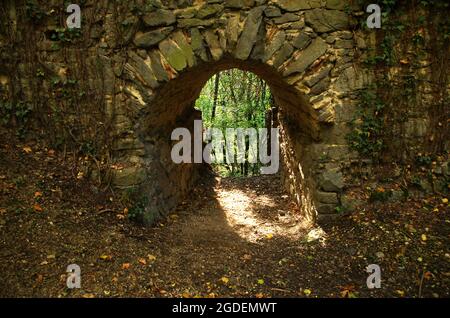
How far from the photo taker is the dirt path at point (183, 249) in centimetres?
336

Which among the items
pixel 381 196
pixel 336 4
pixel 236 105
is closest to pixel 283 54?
pixel 336 4

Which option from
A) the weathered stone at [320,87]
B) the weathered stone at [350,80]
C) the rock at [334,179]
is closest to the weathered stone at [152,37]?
the weathered stone at [320,87]

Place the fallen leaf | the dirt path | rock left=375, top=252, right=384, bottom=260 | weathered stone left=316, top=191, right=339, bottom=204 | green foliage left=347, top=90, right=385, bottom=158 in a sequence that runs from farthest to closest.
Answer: weathered stone left=316, top=191, right=339, bottom=204 < green foliage left=347, top=90, right=385, bottom=158 < rock left=375, top=252, right=384, bottom=260 < the fallen leaf < the dirt path

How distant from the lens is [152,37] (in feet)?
14.3

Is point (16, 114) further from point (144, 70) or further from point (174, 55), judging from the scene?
point (174, 55)

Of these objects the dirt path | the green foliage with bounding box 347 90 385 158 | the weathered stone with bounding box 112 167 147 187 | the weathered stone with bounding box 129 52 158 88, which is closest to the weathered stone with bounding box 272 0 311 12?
the green foliage with bounding box 347 90 385 158

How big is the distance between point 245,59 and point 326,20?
105 cm

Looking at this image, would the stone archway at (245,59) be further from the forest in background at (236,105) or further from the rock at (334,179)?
the forest in background at (236,105)

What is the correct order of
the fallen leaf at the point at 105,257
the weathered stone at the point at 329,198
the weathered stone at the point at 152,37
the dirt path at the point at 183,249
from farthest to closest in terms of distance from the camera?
the weathered stone at the point at 329,198 → the weathered stone at the point at 152,37 → the fallen leaf at the point at 105,257 → the dirt path at the point at 183,249

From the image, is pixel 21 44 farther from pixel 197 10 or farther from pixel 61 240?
pixel 61 240

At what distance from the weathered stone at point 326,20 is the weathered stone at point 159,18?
1.61 m

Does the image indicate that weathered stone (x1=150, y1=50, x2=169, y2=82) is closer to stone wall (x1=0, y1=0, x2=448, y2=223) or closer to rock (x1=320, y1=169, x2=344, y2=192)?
stone wall (x1=0, y1=0, x2=448, y2=223)

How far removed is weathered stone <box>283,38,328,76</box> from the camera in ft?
14.2

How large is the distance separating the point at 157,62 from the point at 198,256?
7.65 ft
